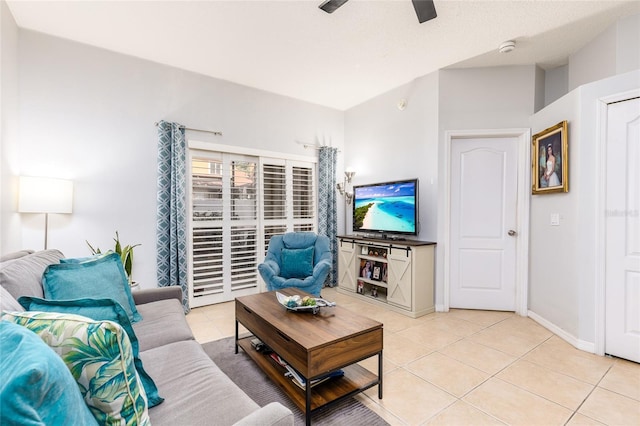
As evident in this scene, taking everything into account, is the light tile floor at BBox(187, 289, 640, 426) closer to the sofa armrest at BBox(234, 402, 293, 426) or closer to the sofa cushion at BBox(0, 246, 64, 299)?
the sofa armrest at BBox(234, 402, 293, 426)

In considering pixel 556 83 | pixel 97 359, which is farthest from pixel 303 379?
pixel 556 83

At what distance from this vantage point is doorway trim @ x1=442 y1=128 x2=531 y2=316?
3.40 metres

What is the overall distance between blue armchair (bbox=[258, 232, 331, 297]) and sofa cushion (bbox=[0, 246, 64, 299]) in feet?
6.14

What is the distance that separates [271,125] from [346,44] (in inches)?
65.8

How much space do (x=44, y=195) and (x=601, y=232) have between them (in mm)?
4780

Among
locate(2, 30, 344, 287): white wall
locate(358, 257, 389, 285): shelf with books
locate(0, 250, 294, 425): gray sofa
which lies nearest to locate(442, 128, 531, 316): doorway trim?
locate(358, 257, 389, 285): shelf with books

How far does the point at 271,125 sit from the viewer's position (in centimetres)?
429

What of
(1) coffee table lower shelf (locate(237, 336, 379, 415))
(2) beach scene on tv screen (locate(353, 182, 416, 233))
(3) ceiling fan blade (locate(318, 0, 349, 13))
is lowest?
(1) coffee table lower shelf (locate(237, 336, 379, 415))

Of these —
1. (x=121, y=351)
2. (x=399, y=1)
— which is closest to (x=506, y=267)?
(x=399, y=1)

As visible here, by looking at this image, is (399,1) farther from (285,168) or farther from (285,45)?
(285,168)

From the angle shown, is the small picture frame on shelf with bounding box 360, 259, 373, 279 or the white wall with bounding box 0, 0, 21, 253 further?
the small picture frame on shelf with bounding box 360, 259, 373, 279

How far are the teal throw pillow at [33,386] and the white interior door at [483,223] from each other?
147 inches

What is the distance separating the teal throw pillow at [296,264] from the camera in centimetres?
344

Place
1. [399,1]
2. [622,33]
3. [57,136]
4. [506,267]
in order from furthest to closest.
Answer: [506,267] → [57,136] → [622,33] → [399,1]
